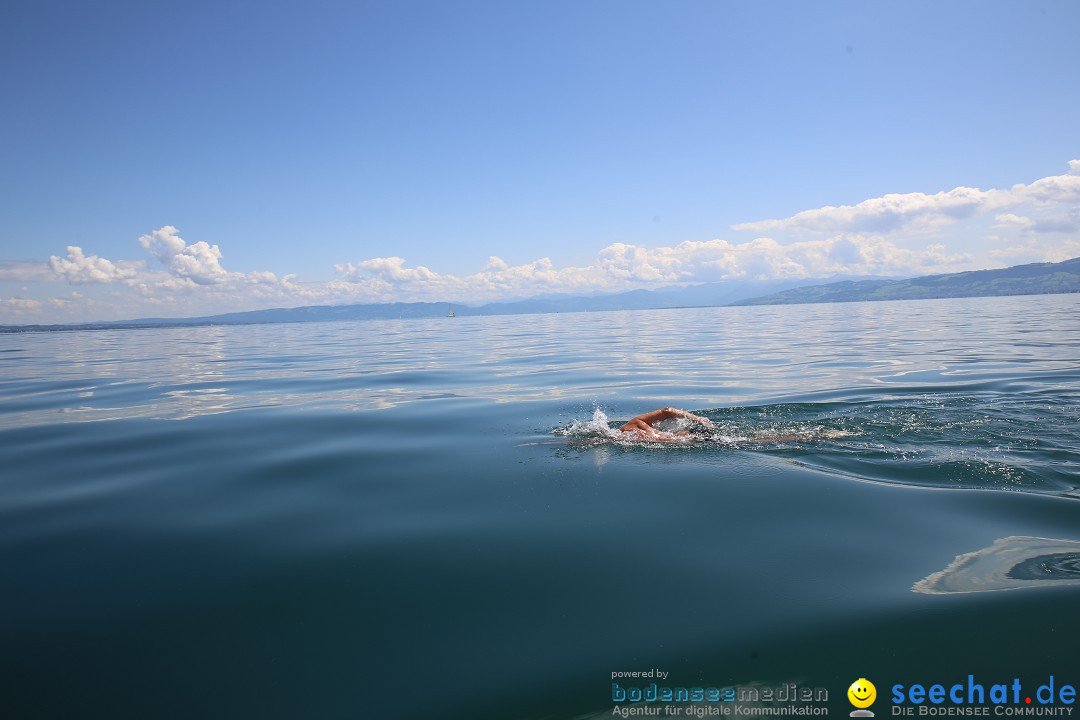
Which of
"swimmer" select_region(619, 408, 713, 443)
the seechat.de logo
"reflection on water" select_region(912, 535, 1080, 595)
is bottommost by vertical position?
the seechat.de logo

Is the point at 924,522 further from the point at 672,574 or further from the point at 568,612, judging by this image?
the point at 568,612

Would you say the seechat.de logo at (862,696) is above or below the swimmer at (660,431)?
below

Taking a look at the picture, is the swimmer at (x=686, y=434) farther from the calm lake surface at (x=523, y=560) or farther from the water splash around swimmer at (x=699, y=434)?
the calm lake surface at (x=523, y=560)

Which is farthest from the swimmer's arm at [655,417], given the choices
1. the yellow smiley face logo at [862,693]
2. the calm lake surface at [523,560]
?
the yellow smiley face logo at [862,693]

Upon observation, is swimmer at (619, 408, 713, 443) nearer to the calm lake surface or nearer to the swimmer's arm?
the swimmer's arm

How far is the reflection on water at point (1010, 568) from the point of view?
4660 millimetres

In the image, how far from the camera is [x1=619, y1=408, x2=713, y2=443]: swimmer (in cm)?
1043

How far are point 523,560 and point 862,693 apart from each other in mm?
2952

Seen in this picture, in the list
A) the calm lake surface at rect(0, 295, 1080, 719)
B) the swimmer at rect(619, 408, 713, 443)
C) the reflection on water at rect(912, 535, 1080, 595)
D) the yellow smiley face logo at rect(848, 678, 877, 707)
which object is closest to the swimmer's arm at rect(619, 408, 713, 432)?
the swimmer at rect(619, 408, 713, 443)

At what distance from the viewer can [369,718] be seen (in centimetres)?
343

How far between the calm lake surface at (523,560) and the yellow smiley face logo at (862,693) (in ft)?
0.18

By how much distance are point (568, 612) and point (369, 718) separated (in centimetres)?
170

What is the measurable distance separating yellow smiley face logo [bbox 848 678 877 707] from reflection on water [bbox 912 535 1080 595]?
148 centimetres

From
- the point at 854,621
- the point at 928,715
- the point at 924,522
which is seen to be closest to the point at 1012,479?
the point at 924,522
